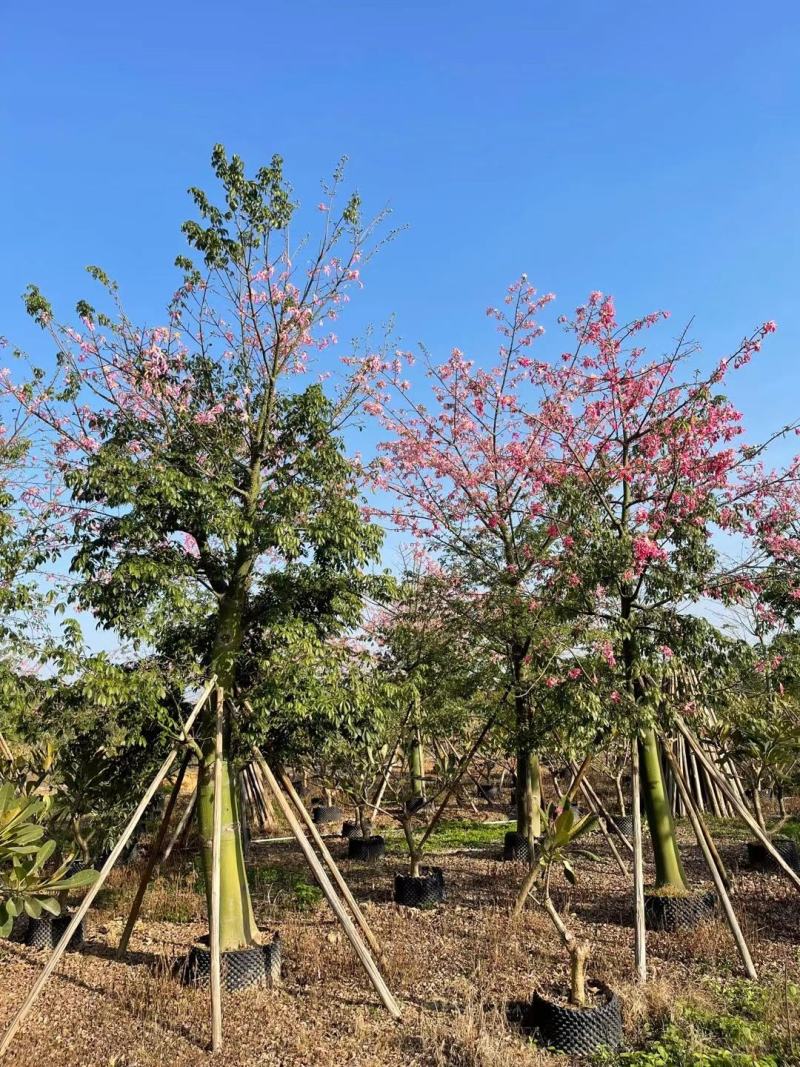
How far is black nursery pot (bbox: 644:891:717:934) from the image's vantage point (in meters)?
6.97

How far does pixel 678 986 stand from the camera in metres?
5.54

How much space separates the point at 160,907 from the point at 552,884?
4950 mm

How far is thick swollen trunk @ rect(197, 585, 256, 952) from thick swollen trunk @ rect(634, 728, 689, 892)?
4.23 metres

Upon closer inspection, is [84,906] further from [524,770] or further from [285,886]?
[524,770]

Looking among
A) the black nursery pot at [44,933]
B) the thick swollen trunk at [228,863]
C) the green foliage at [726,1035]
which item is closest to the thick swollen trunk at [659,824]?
the green foliage at [726,1035]

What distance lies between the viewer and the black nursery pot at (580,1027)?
457cm

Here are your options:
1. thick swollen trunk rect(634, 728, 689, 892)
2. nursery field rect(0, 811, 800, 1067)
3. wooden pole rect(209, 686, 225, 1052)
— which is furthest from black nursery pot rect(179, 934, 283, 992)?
thick swollen trunk rect(634, 728, 689, 892)

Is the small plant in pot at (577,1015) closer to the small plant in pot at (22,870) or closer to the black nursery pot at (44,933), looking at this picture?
the small plant in pot at (22,870)

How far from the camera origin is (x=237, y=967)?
19.1ft

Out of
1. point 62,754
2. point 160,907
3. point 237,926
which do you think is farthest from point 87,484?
point 160,907

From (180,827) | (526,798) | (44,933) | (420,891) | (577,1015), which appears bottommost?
(44,933)

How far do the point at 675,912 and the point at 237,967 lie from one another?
14.3ft

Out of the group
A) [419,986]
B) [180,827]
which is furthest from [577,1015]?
[180,827]

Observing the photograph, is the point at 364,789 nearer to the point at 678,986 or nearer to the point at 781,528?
the point at 678,986
